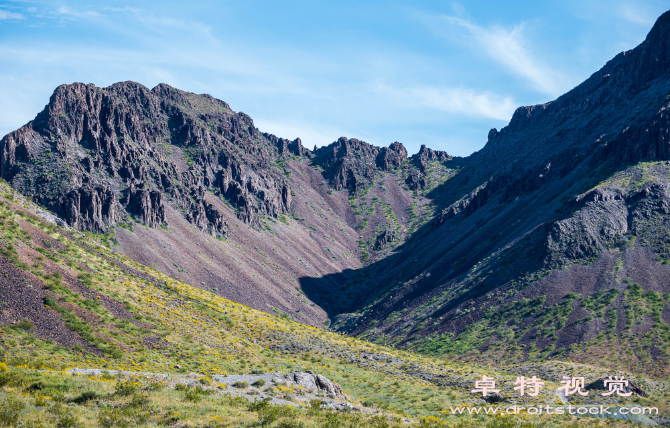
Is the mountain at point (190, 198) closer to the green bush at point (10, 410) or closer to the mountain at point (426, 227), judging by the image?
the mountain at point (426, 227)

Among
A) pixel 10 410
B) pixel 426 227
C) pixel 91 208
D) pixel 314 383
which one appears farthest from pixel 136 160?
pixel 10 410

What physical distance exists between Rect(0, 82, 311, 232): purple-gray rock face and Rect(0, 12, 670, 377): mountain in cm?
47

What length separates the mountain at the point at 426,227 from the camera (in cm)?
7650

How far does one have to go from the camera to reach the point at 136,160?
124875 millimetres

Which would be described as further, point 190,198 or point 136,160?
point 190,198

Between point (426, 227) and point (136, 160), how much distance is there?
10244cm

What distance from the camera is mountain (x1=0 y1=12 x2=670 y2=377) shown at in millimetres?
76500

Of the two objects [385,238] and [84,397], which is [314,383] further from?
[385,238]

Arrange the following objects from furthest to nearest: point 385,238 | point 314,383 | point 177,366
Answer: point 385,238, point 177,366, point 314,383

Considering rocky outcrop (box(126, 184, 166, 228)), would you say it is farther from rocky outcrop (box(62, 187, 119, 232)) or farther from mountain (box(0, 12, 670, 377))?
rocky outcrop (box(62, 187, 119, 232))

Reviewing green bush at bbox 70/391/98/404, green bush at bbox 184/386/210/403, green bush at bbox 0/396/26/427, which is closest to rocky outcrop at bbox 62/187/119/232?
green bush at bbox 184/386/210/403

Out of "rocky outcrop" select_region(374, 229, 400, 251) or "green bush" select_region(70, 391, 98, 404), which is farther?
"rocky outcrop" select_region(374, 229, 400, 251)

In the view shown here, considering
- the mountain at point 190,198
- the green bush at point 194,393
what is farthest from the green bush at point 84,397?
the mountain at point 190,198

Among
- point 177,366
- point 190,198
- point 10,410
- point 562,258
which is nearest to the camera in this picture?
point 10,410
